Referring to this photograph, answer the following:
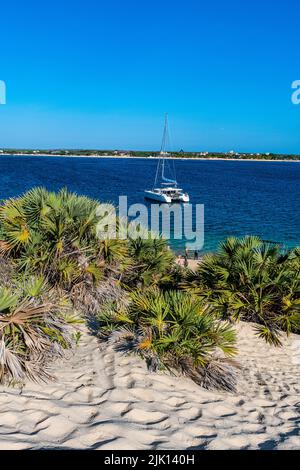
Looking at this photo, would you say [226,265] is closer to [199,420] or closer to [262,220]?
[199,420]

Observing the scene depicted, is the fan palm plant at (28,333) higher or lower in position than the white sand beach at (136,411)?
higher

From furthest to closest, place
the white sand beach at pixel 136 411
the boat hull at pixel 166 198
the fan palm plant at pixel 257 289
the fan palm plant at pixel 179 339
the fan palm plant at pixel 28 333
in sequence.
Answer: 1. the boat hull at pixel 166 198
2. the fan palm plant at pixel 257 289
3. the fan palm plant at pixel 179 339
4. the fan palm plant at pixel 28 333
5. the white sand beach at pixel 136 411

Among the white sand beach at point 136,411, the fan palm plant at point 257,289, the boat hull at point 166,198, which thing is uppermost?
the boat hull at point 166,198

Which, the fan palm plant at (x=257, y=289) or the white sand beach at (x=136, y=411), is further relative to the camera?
the fan palm plant at (x=257, y=289)

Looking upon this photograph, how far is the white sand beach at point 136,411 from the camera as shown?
370 centimetres

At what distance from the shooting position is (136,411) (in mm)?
4293

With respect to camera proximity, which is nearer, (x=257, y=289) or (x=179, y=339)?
(x=179, y=339)

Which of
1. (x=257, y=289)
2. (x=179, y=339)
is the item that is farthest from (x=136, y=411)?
(x=257, y=289)

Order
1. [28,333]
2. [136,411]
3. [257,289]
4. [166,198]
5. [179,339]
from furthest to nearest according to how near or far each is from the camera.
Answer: [166,198] < [257,289] < [179,339] < [28,333] < [136,411]

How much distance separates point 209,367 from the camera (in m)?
5.36

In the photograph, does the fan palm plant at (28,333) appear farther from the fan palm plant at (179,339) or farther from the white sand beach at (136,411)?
the fan palm plant at (179,339)

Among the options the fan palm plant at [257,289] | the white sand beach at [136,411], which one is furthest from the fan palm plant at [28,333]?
the fan palm plant at [257,289]

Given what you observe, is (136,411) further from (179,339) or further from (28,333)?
(28,333)

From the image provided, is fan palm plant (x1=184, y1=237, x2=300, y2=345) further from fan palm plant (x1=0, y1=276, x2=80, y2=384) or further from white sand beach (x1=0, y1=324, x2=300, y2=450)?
fan palm plant (x1=0, y1=276, x2=80, y2=384)
